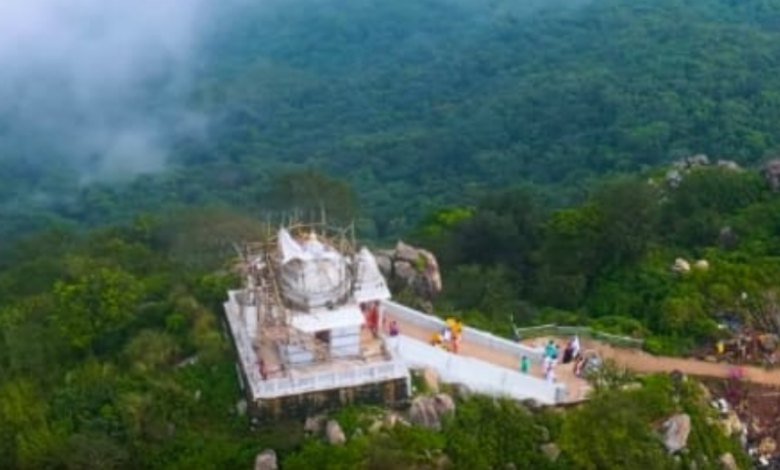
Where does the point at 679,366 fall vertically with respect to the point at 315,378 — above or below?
below

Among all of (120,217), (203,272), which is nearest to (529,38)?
(120,217)

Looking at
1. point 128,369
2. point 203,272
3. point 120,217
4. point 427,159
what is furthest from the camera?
point 427,159

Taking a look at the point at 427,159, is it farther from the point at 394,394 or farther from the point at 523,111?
the point at 394,394

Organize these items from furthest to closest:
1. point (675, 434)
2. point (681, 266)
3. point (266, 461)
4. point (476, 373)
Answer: point (681, 266)
point (476, 373)
point (675, 434)
point (266, 461)

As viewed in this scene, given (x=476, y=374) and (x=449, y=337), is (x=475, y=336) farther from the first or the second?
(x=476, y=374)

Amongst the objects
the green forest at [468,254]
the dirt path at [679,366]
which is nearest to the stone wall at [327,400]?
the green forest at [468,254]

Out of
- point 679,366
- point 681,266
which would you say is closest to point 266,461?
point 679,366
